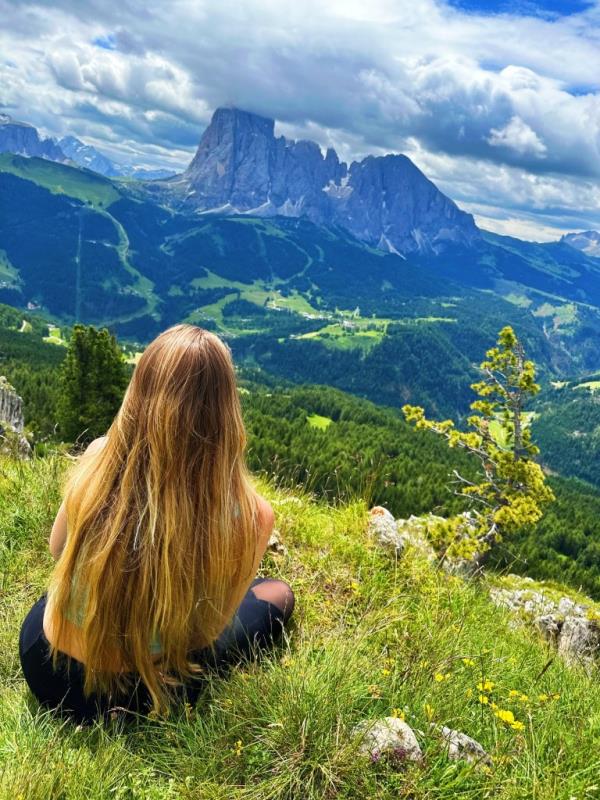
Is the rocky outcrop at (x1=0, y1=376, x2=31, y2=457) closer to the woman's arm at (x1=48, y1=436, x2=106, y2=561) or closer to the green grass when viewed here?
the woman's arm at (x1=48, y1=436, x2=106, y2=561)

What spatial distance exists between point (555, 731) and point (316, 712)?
1.53 meters

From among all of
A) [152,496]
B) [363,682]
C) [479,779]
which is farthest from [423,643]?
[152,496]

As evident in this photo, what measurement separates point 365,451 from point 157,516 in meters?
11.1

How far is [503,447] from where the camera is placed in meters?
14.0

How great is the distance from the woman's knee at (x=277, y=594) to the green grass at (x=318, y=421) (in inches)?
3734

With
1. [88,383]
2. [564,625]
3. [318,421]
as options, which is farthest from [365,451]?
[318,421]

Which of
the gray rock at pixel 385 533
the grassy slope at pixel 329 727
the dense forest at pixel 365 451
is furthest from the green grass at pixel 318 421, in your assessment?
the grassy slope at pixel 329 727

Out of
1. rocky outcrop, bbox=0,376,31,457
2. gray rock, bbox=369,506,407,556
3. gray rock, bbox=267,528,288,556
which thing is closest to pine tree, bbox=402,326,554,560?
gray rock, bbox=369,506,407,556

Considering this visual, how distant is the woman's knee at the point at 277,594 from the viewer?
416 centimetres

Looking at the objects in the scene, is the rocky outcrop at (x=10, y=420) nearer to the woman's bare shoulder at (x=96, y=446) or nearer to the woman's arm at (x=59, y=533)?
the woman's arm at (x=59, y=533)

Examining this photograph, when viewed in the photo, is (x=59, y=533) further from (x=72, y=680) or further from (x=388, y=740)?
(x=388, y=740)

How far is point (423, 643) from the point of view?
3.88 m

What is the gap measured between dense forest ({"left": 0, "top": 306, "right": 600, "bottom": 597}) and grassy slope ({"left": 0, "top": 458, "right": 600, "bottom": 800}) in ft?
9.14

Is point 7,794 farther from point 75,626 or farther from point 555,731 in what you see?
point 555,731
